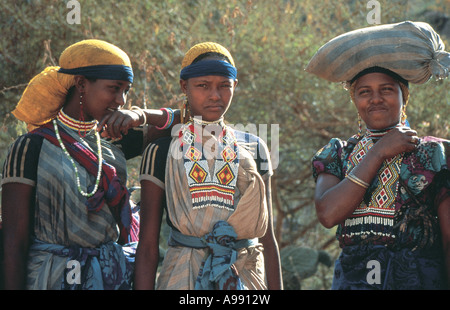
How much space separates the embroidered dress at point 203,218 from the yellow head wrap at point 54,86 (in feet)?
1.75

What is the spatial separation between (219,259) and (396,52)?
1361 mm

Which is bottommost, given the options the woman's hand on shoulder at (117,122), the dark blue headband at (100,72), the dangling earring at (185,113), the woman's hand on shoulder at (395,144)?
the woman's hand on shoulder at (395,144)

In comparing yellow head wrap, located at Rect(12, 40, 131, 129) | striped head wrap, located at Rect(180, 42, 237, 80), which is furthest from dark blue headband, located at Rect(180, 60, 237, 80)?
yellow head wrap, located at Rect(12, 40, 131, 129)

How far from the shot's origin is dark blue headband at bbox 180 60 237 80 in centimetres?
329

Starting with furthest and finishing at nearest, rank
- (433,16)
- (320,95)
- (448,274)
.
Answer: (433,16), (320,95), (448,274)

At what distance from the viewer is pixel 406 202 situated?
3.14 m

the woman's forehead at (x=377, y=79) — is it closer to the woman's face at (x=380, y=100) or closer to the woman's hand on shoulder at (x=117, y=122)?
the woman's face at (x=380, y=100)

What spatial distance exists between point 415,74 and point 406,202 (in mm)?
657

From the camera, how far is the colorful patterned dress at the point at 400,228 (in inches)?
120

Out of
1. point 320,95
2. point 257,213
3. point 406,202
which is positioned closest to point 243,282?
point 257,213

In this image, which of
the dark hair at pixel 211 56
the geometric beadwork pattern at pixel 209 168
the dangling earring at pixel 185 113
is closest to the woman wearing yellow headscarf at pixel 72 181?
the dangling earring at pixel 185 113

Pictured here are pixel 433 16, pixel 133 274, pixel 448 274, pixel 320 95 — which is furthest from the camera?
pixel 433 16

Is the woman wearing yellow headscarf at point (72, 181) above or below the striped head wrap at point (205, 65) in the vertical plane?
below
